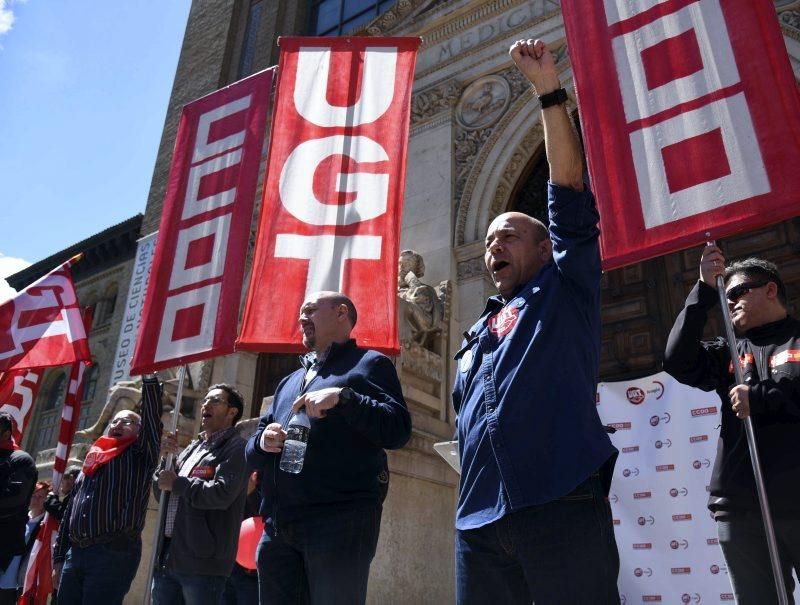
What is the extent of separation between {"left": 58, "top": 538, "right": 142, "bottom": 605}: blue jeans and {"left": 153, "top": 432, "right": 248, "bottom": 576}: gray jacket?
19.0 inches

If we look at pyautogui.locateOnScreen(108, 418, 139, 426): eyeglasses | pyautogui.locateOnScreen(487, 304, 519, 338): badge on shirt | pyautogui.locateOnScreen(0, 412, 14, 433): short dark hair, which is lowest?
pyautogui.locateOnScreen(487, 304, 519, 338): badge on shirt

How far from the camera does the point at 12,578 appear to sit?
5.15 metres

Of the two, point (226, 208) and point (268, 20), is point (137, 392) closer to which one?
point (226, 208)

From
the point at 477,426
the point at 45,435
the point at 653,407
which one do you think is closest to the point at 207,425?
the point at 477,426

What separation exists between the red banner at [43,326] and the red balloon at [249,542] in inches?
131

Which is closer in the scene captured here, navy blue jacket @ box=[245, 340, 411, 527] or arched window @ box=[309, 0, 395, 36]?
navy blue jacket @ box=[245, 340, 411, 527]

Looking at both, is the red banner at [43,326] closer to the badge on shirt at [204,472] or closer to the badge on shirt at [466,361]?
the badge on shirt at [204,472]

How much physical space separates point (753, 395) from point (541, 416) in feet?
3.47

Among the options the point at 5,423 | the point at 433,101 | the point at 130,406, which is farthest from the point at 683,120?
the point at 433,101

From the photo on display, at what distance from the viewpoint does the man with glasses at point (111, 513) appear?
3.84m

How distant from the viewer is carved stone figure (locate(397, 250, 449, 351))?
24.2 feet

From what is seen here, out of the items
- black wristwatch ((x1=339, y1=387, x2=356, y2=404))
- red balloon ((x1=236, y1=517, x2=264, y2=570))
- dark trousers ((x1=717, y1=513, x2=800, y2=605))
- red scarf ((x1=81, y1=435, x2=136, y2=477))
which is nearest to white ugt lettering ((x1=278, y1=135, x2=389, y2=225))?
red scarf ((x1=81, y1=435, x2=136, y2=477))

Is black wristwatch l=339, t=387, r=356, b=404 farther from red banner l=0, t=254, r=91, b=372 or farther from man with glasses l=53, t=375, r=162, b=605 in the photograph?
red banner l=0, t=254, r=91, b=372

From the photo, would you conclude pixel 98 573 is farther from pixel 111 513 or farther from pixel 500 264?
pixel 500 264
